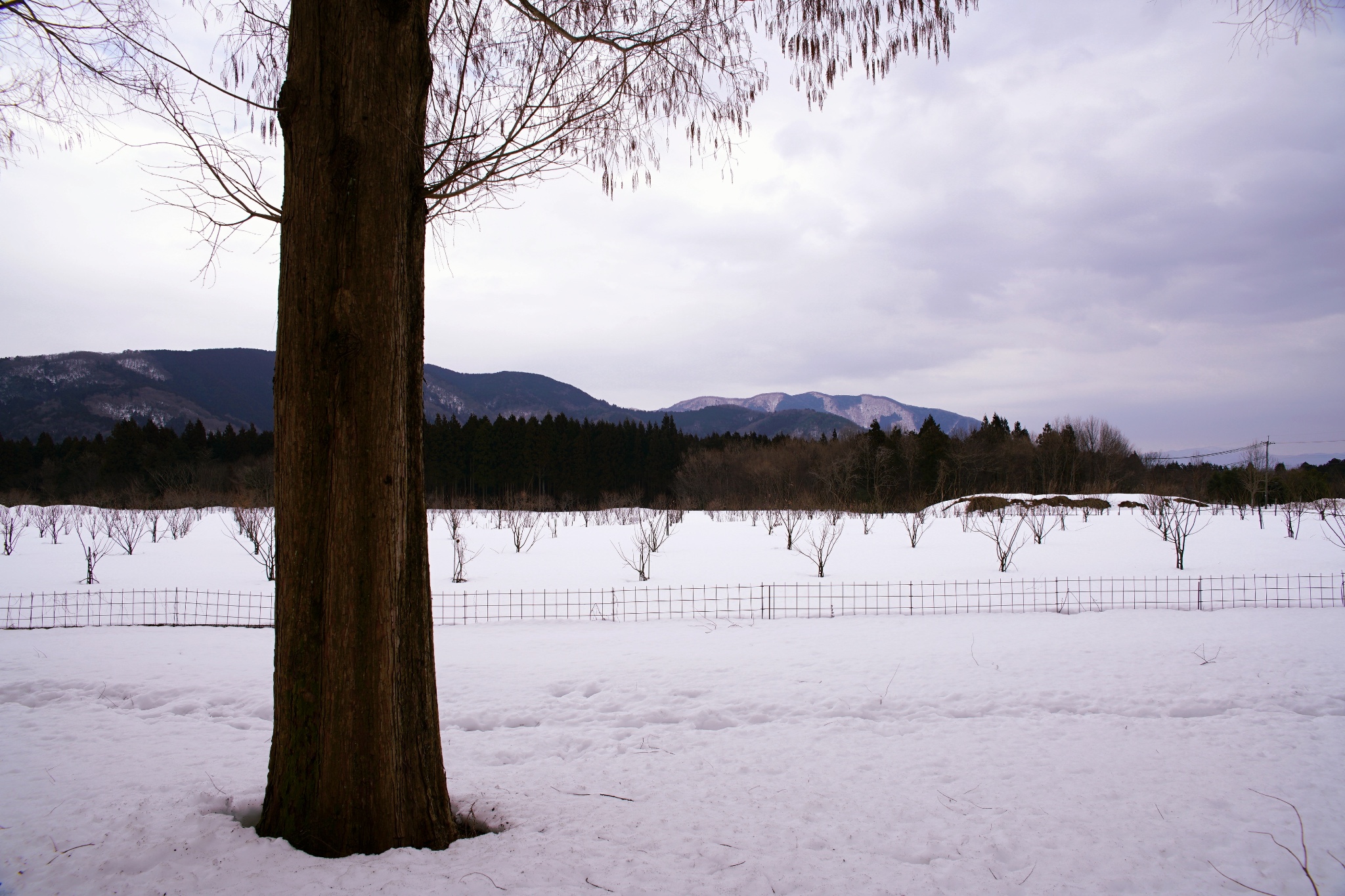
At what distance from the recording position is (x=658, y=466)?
57062 millimetres

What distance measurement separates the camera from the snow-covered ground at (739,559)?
13500mm

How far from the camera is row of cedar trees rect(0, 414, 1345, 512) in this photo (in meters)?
43.7

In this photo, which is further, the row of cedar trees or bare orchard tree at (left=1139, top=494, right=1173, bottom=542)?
the row of cedar trees

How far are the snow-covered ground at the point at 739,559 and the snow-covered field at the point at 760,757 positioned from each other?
4.43 metres

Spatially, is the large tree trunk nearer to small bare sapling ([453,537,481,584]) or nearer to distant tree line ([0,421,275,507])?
small bare sapling ([453,537,481,584])

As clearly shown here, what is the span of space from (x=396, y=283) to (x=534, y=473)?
166ft

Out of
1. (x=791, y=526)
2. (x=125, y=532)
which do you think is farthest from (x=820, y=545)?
(x=125, y=532)

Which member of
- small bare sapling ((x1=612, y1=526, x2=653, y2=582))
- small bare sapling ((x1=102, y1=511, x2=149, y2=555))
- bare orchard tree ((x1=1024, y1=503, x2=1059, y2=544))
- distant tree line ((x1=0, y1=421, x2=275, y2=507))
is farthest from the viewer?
distant tree line ((x1=0, y1=421, x2=275, y2=507))

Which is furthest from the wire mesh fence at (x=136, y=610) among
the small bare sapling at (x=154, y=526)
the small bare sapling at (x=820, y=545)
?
the small bare sapling at (x=820, y=545)

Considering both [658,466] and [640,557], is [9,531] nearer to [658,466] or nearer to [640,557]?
[640,557]

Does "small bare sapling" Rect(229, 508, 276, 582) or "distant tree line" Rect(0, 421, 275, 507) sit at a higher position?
"distant tree line" Rect(0, 421, 275, 507)

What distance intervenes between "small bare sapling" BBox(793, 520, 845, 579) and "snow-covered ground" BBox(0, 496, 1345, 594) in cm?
28

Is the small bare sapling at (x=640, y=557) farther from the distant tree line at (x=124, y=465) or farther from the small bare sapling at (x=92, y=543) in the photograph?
the distant tree line at (x=124, y=465)

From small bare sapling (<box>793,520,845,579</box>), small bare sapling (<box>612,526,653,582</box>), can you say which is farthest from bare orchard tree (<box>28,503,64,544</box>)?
small bare sapling (<box>793,520,845,579</box>)
